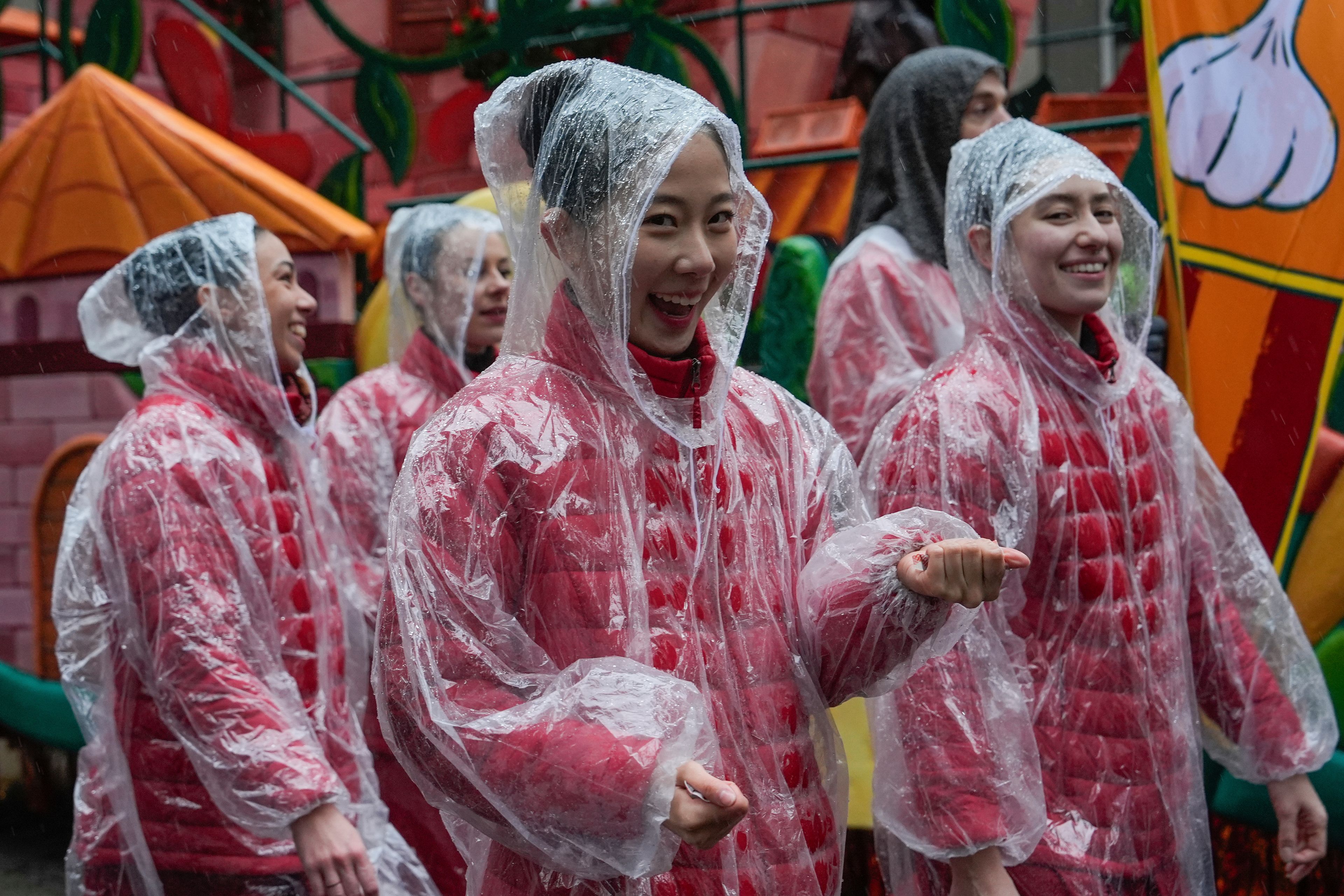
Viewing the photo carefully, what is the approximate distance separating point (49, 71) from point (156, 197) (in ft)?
3.73

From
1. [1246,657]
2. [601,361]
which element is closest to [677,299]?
[601,361]

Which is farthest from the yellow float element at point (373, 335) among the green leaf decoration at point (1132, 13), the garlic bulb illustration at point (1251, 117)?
the garlic bulb illustration at point (1251, 117)

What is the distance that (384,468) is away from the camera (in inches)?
135

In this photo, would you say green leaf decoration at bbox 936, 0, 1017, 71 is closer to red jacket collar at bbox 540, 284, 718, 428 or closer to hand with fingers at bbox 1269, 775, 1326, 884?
hand with fingers at bbox 1269, 775, 1326, 884

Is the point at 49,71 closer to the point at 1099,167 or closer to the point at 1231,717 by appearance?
the point at 1099,167

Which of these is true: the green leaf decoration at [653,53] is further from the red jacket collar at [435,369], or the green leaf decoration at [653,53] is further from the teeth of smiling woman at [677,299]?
the teeth of smiling woman at [677,299]

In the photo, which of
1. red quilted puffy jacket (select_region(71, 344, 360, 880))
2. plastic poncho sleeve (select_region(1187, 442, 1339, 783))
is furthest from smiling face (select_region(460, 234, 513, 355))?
plastic poncho sleeve (select_region(1187, 442, 1339, 783))

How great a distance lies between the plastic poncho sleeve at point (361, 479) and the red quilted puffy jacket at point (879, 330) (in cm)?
116

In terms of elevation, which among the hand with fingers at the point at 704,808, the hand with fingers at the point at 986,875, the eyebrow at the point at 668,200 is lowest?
the hand with fingers at the point at 986,875

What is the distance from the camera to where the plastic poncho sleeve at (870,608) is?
1.52m

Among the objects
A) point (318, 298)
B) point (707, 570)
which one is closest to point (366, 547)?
point (318, 298)

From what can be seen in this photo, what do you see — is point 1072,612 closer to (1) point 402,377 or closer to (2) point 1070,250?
(2) point 1070,250

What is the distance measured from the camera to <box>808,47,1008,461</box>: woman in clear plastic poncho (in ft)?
9.71

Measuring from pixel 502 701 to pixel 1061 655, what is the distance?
99 cm
